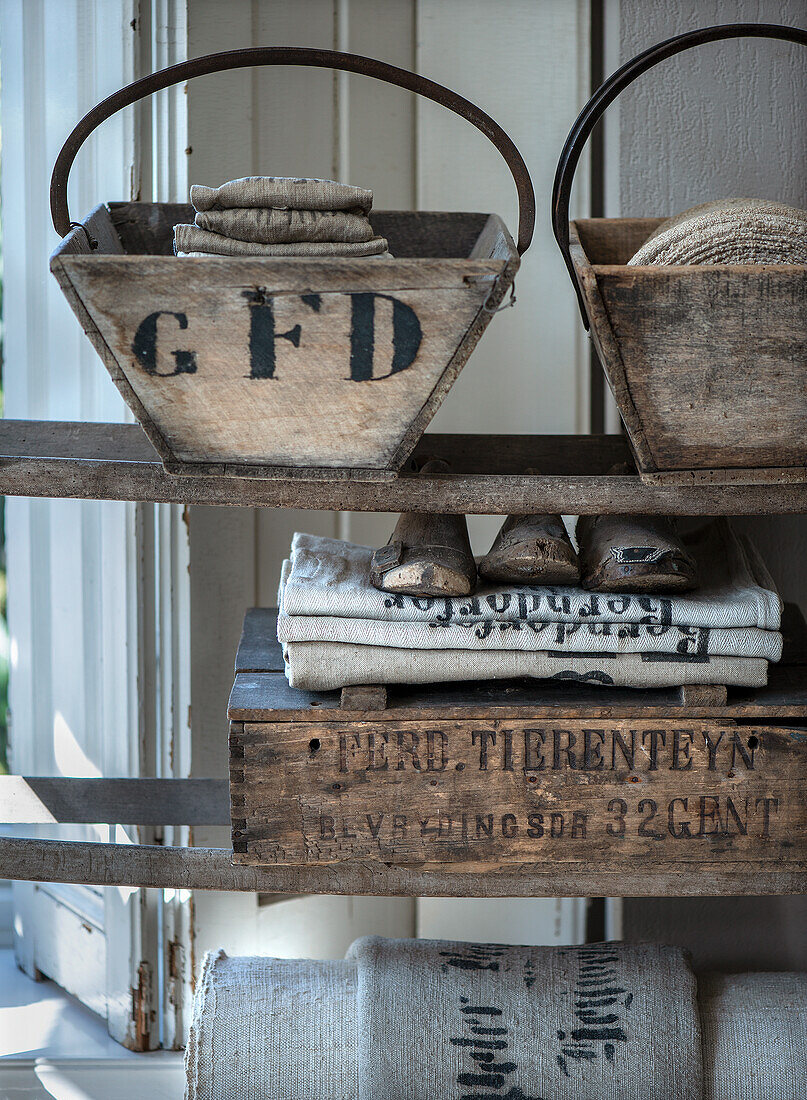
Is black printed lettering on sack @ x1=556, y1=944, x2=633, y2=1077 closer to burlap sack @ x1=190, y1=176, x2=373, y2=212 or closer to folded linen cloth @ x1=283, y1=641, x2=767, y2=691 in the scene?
folded linen cloth @ x1=283, y1=641, x2=767, y2=691

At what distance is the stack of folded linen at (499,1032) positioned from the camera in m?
1.04

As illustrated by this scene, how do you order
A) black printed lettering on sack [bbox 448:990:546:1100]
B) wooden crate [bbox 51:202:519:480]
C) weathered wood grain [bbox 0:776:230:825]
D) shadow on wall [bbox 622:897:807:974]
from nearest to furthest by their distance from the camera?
wooden crate [bbox 51:202:519:480] < black printed lettering on sack [bbox 448:990:546:1100] < weathered wood grain [bbox 0:776:230:825] < shadow on wall [bbox 622:897:807:974]

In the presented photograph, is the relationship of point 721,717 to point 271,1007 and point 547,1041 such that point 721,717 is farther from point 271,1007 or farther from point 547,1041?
point 271,1007

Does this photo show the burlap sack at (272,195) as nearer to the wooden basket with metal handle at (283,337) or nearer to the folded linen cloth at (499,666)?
the wooden basket with metal handle at (283,337)

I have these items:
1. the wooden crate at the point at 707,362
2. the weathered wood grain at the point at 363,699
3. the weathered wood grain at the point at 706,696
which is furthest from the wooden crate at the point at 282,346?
the weathered wood grain at the point at 706,696

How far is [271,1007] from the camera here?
1.10 meters

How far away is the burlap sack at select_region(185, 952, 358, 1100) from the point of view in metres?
1.06

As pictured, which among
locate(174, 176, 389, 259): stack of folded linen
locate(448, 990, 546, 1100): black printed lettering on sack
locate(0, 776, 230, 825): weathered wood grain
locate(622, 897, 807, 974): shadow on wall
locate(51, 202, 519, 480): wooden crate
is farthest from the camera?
locate(622, 897, 807, 974): shadow on wall

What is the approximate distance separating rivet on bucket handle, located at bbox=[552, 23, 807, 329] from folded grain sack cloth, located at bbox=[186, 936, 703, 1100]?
772 mm

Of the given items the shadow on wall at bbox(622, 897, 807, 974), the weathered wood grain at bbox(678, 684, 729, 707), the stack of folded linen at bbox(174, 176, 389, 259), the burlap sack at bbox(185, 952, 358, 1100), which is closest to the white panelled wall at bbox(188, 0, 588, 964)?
the shadow on wall at bbox(622, 897, 807, 974)

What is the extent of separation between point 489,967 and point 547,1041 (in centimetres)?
11

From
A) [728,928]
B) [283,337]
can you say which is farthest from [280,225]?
[728,928]

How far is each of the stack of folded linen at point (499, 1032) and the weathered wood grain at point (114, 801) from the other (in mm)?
206

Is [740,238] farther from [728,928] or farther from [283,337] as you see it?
[728,928]
